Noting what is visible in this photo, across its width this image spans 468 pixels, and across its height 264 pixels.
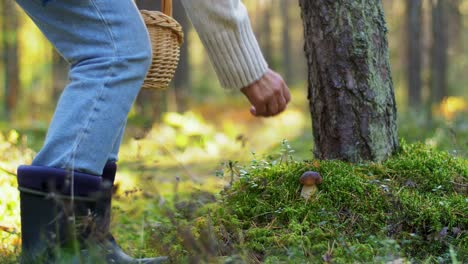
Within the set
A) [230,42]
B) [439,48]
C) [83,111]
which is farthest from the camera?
[439,48]

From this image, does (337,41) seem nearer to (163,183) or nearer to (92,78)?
(92,78)

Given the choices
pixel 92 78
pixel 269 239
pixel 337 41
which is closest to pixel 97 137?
pixel 92 78

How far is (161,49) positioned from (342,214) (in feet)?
3.90

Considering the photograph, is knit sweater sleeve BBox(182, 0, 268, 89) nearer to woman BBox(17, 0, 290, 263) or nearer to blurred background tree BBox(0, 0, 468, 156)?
woman BBox(17, 0, 290, 263)

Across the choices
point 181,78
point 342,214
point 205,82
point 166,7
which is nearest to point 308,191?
point 342,214

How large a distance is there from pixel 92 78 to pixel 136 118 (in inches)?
336

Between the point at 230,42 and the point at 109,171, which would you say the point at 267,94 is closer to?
the point at 230,42

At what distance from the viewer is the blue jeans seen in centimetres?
210

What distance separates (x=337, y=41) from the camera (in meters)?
3.23

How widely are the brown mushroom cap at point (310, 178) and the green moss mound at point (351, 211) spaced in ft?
0.23

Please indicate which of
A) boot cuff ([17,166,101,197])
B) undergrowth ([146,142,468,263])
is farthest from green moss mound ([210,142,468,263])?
boot cuff ([17,166,101,197])

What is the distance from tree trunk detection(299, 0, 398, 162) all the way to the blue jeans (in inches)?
52.9

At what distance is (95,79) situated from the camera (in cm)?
212

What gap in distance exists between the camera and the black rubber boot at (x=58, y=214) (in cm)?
210
